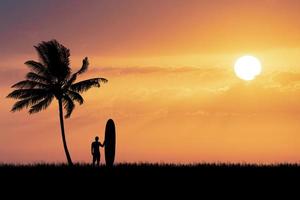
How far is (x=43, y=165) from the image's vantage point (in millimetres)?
34625

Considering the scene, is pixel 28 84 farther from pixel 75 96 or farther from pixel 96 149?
pixel 96 149

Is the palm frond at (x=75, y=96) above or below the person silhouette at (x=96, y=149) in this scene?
above

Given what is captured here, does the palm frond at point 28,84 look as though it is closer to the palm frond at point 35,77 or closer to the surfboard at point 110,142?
the palm frond at point 35,77

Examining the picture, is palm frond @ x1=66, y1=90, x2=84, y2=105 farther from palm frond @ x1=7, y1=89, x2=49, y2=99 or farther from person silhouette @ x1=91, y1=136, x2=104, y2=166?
person silhouette @ x1=91, y1=136, x2=104, y2=166
